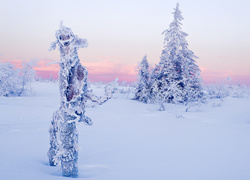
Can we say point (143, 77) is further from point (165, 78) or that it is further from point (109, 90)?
point (109, 90)

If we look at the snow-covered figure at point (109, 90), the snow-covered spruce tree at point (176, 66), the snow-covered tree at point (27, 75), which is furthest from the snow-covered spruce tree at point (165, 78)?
the snow-covered figure at point (109, 90)

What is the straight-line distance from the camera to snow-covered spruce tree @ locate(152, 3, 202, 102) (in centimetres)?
2220

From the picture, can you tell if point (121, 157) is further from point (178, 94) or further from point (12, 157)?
point (178, 94)

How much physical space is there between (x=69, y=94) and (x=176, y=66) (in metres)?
21.2

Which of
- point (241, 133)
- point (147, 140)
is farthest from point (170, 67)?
point (147, 140)

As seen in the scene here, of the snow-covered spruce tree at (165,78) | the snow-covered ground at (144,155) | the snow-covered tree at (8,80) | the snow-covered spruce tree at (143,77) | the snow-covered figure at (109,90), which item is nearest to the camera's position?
the snow-covered figure at (109,90)

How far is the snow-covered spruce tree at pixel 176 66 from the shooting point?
22203 millimetres

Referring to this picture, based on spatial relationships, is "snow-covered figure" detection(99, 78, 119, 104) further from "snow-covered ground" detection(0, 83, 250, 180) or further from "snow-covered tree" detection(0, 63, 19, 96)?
"snow-covered tree" detection(0, 63, 19, 96)

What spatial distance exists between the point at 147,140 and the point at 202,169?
3130mm

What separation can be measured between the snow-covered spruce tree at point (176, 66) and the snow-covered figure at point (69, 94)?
59.9ft

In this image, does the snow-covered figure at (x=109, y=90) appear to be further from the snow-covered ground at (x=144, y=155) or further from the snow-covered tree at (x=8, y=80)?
the snow-covered tree at (x=8, y=80)

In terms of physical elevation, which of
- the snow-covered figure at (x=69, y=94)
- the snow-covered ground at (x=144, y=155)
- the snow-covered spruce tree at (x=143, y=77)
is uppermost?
the snow-covered spruce tree at (x=143, y=77)

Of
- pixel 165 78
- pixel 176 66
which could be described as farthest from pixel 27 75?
pixel 176 66

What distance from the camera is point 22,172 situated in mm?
3430
